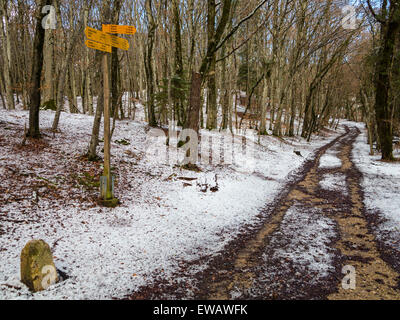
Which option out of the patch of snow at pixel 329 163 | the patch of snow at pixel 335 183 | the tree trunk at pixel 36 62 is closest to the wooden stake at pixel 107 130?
the tree trunk at pixel 36 62

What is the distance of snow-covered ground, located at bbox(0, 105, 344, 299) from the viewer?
361 centimetres

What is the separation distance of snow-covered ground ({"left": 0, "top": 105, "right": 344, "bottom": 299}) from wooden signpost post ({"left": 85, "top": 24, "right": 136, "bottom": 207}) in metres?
0.38

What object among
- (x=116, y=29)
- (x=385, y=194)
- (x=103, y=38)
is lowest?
(x=385, y=194)

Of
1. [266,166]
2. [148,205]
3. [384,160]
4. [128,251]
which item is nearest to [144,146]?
[148,205]

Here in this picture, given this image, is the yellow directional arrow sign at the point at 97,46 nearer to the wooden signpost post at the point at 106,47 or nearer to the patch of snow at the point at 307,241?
the wooden signpost post at the point at 106,47

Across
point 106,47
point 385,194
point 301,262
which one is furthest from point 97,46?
point 385,194

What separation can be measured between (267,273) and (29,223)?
430 cm

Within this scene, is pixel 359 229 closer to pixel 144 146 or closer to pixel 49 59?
pixel 144 146

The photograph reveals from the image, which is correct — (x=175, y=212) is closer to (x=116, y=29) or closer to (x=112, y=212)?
(x=112, y=212)

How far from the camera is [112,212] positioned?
18.0 feet

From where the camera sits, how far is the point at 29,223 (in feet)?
14.4

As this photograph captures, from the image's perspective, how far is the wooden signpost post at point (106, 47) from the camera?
4.80 meters

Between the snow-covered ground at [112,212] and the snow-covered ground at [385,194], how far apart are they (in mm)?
1333

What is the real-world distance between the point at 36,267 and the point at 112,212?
2.45m
